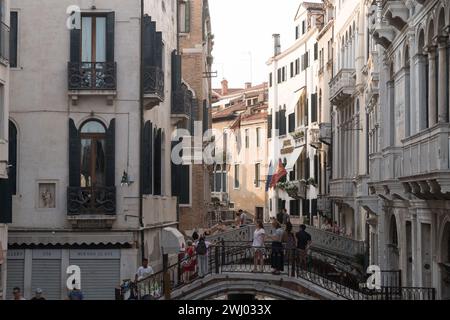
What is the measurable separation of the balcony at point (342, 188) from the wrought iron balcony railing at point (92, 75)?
49.1ft

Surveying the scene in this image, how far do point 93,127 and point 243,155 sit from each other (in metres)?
52.7

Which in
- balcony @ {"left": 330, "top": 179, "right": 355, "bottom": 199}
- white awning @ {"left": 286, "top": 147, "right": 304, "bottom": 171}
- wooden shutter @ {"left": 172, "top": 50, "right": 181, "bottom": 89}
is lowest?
balcony @ {"left": 330, "top": 179, "right": 355, "bottom": 199}

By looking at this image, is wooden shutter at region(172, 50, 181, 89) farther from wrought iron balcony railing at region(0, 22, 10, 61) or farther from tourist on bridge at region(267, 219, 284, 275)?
wrought iron balcony railing at region(0, 22, 10, 61)

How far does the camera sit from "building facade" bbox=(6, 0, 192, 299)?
28656 millimetres

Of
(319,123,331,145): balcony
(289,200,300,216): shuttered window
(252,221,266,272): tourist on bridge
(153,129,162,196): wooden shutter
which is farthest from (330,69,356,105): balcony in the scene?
(289,200,300,216): shuttered window

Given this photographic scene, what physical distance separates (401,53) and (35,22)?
933 cm

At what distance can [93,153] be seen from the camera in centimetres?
2889

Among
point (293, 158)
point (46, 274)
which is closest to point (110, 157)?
point (46, 274)

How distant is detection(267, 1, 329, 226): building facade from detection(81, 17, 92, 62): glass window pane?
22708mm

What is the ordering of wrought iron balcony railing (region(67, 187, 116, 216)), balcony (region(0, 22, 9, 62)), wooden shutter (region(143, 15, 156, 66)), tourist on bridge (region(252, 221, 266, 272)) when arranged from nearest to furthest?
balcony (region(0, 22, 9, 62)), tourist on bridge (region(252, 221, 266, 272)), wrought iron balcony railing (region(67, 187, 116, 216)), wooden shutter (region(143, 15, 156, 66))

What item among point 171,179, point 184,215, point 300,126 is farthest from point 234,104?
point 171,179

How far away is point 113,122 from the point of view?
28.9 metres

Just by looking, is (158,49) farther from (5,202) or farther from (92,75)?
(5,202)
